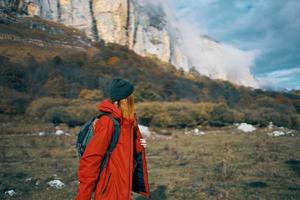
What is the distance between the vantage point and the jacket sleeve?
3.35 m

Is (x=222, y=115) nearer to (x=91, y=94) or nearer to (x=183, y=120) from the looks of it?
(x=183, y=120)

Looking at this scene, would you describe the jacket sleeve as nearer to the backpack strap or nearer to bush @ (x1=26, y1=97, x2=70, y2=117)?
the backpack strap

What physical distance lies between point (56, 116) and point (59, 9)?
2414 inches

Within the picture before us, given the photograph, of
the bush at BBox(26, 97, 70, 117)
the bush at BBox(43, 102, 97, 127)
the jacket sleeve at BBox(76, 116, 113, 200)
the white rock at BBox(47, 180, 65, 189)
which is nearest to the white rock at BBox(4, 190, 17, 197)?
the white rock at BBox(47, 180, 65, 189)

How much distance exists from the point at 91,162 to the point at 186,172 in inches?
283

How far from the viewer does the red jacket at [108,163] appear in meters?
3.36

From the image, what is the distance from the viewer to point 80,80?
40.1 metres

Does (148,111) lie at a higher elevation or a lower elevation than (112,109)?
higher

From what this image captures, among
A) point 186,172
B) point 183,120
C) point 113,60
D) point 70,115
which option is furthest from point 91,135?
point 113,60

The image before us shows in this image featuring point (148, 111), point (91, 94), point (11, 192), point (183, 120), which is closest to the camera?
point (11, 192)

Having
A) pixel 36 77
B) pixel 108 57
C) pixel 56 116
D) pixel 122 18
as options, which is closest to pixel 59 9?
pixel 122 18

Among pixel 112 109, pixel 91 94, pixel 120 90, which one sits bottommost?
pixel 112 109

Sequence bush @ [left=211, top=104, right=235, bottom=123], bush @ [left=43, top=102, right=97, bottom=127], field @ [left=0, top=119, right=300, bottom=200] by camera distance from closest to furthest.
A: field @ [left=0, top=119, right=300, bottom=200] < bush @ [left=43, top=102, right=97, bottom=127] < bush @ [left=211, top=104, right=235, bottom=123]

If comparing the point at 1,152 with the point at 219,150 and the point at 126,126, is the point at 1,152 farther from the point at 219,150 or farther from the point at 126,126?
the point at 126,126
